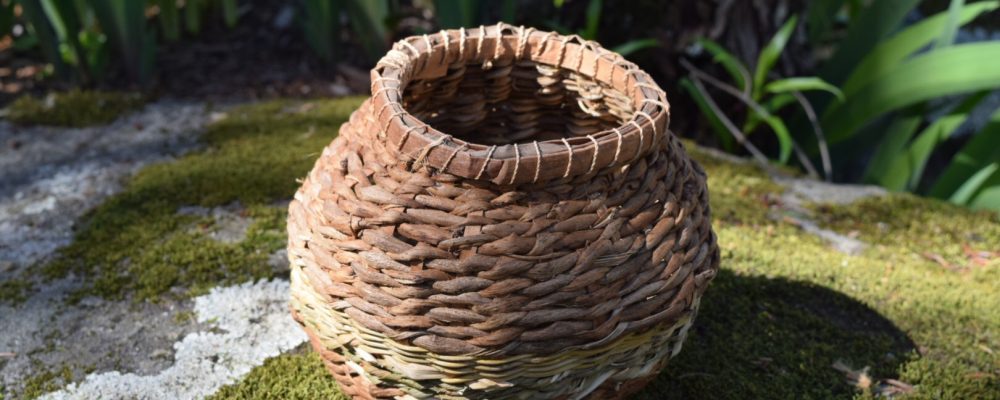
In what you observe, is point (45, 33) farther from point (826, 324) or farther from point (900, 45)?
point (900, 45)

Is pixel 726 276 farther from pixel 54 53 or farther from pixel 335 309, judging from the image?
pixel 54 53

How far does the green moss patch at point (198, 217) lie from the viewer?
1896 millimetres

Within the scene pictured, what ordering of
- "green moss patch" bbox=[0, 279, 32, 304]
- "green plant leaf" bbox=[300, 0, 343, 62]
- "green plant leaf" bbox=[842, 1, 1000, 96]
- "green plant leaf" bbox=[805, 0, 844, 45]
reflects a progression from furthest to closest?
1. "green plant leaf" bbox=[300, 0, 343, 62]
2. "green plant leaf" bbox=[805, 0, 844, 45]
3. "green plant leaf" bbox=[842, 1, 1000, 96]
4. "green moss patch" bbox=[0, 279, 32, 304]

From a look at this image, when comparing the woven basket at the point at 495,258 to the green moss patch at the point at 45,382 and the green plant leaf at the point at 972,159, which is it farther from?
the green plant leaf at the point at 972,159

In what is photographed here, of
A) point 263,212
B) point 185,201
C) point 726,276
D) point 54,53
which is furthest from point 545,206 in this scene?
point 54,53

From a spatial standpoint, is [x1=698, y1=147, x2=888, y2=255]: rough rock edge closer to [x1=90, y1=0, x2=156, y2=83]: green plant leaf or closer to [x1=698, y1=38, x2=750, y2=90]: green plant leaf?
[x1=698, y1=38, x2=750, y2=90]: green plant leaf

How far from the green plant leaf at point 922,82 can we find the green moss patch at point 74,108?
7.43 feet

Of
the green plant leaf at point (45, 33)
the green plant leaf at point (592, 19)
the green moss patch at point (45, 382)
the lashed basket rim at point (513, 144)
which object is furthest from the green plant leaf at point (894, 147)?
the green plant leaf at point (45, 33)

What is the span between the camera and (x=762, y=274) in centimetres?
196

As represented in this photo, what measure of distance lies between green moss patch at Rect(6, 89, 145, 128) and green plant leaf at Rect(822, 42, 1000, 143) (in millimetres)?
2266

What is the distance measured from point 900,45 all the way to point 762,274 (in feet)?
3.19

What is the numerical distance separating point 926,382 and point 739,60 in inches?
57.2

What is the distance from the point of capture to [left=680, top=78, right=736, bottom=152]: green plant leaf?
8.82ft

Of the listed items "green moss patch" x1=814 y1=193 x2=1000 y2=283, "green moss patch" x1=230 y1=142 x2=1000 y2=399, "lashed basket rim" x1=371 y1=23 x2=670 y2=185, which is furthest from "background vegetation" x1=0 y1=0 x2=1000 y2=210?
"lashed basket rim" x1=371 y1=23 x2=670 y2=185
